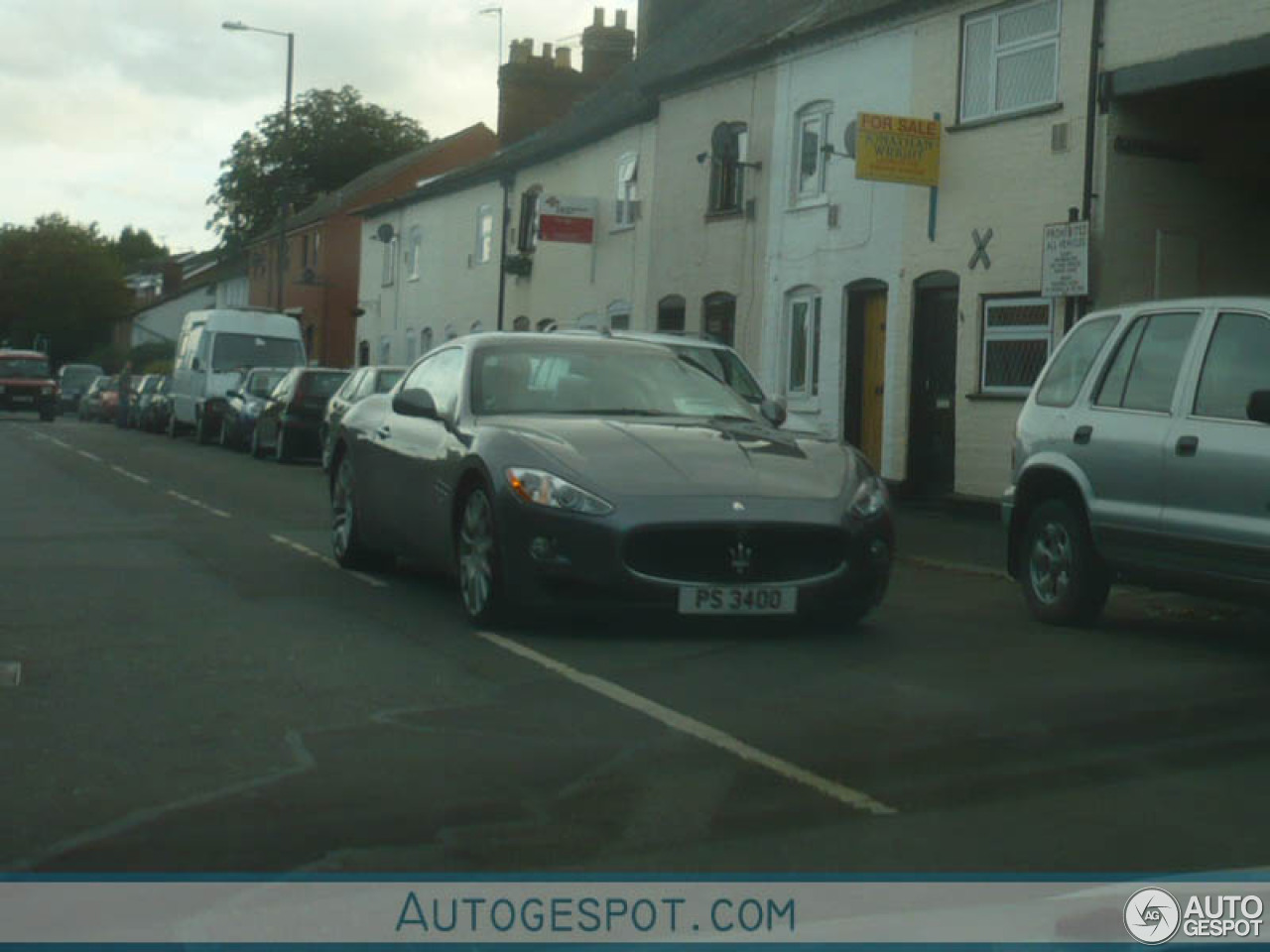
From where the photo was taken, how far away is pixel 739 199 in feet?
95.9

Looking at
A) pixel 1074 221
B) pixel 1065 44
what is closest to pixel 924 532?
pixel 1074 221

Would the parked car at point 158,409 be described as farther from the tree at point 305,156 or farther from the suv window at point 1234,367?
the suv window at point 1234,367

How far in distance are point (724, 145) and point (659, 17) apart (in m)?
11.8

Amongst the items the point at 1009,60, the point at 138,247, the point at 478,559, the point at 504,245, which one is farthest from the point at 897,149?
the point at 138,247

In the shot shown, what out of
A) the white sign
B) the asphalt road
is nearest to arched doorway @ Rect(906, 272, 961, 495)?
the white sign

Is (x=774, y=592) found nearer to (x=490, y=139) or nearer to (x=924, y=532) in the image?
(x=924, y=532)

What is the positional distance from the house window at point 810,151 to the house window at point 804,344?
144 cm

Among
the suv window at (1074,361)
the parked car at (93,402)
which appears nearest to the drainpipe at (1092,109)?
the suv window at (1074,361)

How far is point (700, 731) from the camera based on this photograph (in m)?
7.02

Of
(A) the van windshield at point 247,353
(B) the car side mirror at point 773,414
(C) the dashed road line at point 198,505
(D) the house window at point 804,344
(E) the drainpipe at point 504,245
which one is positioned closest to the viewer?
(B) the car side mirror at point 773,414

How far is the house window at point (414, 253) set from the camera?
50.3 metres

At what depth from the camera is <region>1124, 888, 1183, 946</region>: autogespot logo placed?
13.2ft

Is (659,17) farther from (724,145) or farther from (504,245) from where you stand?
(724,145)

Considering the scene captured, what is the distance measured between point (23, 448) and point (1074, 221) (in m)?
19.8
